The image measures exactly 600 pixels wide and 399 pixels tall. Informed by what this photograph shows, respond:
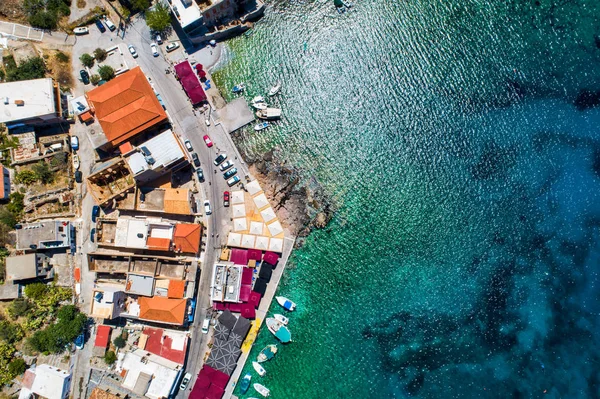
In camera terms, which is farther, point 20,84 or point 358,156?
point 358,156

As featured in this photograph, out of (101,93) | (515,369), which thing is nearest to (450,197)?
(515,369)

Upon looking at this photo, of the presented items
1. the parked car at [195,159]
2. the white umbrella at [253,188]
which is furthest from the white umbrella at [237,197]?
the parked car at [195,159]

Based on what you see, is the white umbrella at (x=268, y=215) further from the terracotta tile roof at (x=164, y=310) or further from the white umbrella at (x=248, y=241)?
the terracotta tile roof at (x=164, y=310)

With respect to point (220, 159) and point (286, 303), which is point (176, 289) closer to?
point (286, 303)

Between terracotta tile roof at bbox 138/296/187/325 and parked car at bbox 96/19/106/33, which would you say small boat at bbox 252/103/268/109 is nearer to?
parked car at bbox 96/19/106/33

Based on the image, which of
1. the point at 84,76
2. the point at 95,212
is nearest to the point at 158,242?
the point at 95,212

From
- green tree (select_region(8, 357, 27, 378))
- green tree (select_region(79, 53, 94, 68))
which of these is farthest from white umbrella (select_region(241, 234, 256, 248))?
green tree (select_region(79, 53, 94, 68))

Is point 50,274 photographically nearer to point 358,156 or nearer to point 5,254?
point 5,254
